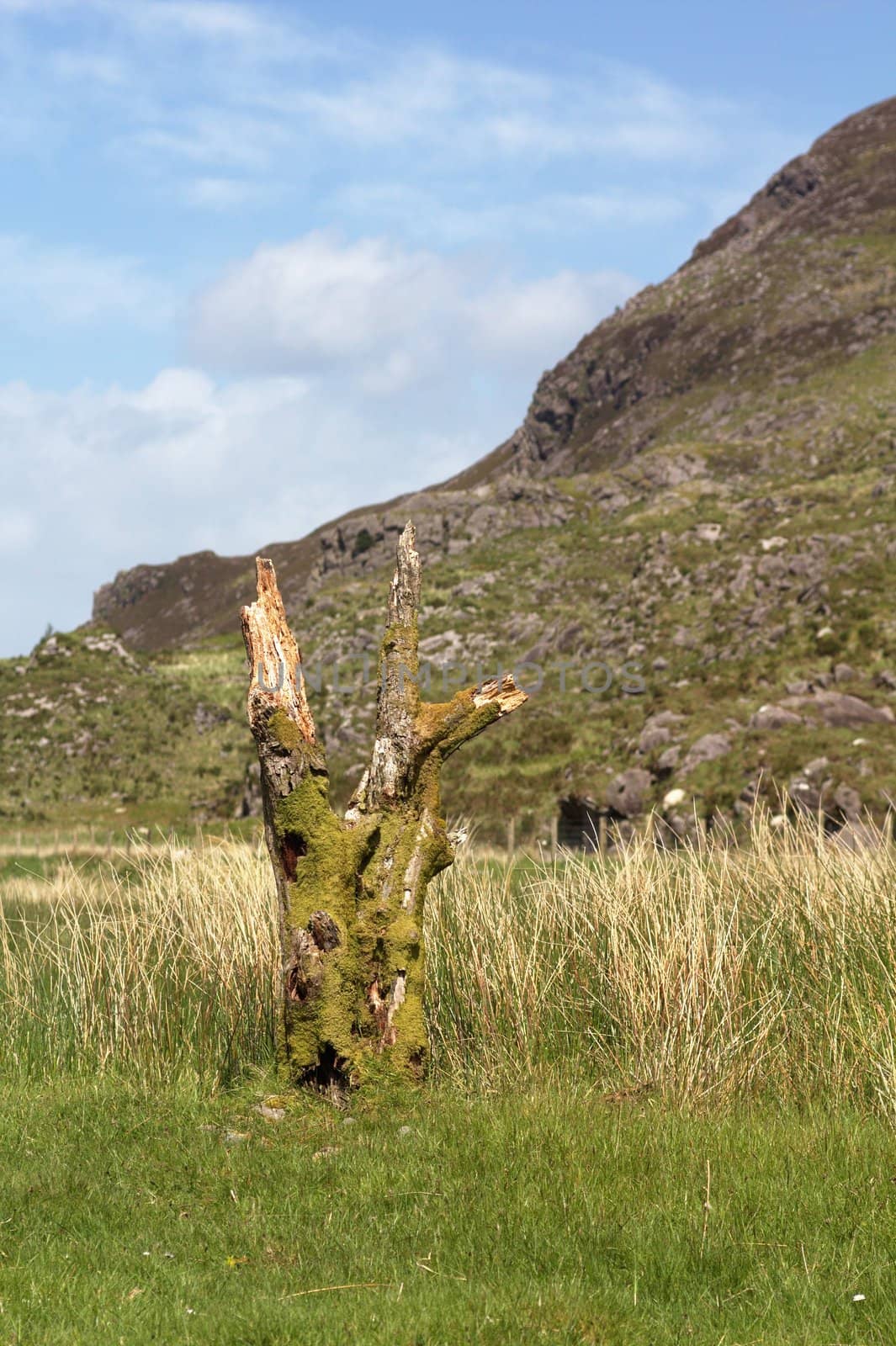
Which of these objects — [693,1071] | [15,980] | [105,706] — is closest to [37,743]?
[105,706]

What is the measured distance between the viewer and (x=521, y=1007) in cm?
799

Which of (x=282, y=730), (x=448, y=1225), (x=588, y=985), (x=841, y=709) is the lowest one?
(x=448, y=1225)

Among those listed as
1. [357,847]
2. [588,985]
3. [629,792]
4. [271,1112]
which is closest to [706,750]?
[629,792]

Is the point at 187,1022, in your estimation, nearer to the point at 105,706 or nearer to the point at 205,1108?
the point at 205,1108

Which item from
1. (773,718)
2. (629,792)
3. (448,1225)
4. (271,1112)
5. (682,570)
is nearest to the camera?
(448,1225)

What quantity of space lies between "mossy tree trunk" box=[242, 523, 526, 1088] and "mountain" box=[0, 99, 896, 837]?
9125mm

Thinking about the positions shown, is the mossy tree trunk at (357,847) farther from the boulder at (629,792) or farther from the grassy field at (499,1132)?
the boulder at (629,792)

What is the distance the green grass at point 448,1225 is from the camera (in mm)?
4359

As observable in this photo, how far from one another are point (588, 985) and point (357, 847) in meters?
2.18

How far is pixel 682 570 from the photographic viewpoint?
4541 cm

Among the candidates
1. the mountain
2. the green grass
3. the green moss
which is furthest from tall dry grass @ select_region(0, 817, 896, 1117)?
the mountain

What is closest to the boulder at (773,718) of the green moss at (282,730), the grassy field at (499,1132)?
the grassy field at (499,1132)

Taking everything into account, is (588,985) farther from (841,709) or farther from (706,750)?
(841,709)

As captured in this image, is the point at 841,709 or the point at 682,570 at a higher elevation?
the point at 682,570
